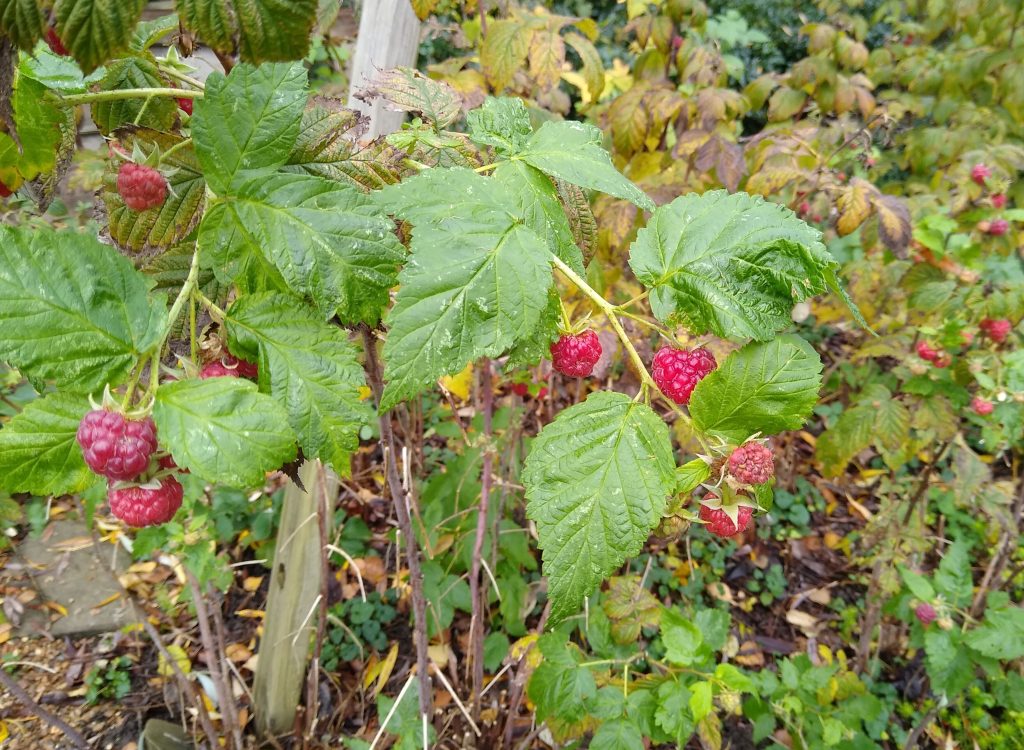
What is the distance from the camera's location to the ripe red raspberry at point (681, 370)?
2.19 ft

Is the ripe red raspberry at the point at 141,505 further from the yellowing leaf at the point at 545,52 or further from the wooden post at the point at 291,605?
the yellowing leaf at the point at 545,52

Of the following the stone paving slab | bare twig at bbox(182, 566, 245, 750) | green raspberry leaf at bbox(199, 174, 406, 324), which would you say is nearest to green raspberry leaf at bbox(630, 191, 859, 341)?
green raspberry leaf at bbox(199, 174, 406, 324)

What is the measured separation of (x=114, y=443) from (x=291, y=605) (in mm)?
1248

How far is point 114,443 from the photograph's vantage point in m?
0.55

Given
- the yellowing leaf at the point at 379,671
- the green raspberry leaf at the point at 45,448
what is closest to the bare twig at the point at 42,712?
the yellowing leaf at the point at 379,671

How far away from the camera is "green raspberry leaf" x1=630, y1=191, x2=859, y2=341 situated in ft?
2.02

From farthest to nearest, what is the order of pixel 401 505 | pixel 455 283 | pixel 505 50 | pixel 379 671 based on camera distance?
pixel 379 671, pixel 505 50, pixel 401 505, pixel 455 283

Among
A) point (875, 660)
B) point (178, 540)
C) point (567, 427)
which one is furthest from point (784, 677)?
point (178, 540)

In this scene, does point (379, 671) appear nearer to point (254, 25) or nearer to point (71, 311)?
point (71, 311)

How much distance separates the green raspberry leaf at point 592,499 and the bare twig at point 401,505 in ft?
0.72

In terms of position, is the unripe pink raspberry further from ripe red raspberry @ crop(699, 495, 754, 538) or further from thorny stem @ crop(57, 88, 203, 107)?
thorny stem @ crop(57, 88, 203, 107)

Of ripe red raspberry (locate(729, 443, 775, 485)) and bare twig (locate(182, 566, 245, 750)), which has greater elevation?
ripe red raspberry (locate(729, 443, 775, 485))

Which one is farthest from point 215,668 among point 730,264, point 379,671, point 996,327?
point 996,327

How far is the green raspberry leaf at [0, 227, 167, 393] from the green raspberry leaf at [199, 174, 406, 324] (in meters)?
0.09
